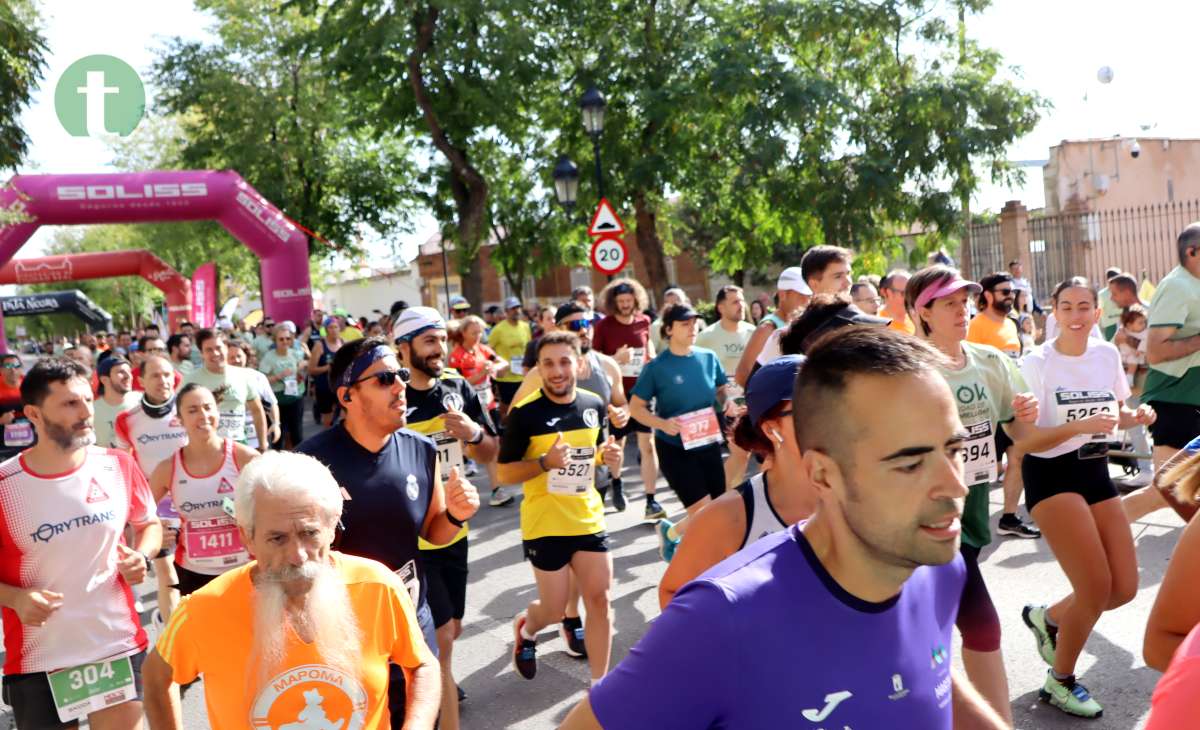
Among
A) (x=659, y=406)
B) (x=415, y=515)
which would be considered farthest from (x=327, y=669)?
(x=659, y=406)

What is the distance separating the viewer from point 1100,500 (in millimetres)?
4703

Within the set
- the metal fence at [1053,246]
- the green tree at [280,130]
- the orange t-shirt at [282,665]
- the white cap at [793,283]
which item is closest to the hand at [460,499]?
the orange t-shirt at [282,665]

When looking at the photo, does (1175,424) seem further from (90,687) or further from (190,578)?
(90,687)

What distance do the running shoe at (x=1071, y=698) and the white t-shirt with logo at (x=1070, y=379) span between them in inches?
49.0

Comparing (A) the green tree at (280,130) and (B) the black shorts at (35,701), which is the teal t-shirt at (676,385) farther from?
(A) the green tree at (280,130)

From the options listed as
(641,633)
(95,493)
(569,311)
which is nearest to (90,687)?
(95,493)

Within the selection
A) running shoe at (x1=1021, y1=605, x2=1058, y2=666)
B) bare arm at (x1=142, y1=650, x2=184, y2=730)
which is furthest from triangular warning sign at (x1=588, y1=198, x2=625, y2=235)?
bare arm at (x1=142, y1=650, x2=184, y2=730)

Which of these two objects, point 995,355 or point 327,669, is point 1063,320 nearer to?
point 995,355

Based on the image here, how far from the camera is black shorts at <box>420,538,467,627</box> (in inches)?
181

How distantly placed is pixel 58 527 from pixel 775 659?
3.20 meters

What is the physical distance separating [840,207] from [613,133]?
14.1 feet

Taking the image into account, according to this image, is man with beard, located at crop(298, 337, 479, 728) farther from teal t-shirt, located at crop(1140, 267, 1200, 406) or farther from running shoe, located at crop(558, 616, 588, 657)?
teal t-shirt, located at crop(1140, 267, 1200, 406)

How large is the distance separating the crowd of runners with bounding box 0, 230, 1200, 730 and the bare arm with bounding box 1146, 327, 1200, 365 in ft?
0.05

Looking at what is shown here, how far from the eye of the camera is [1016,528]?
25.1 ft
